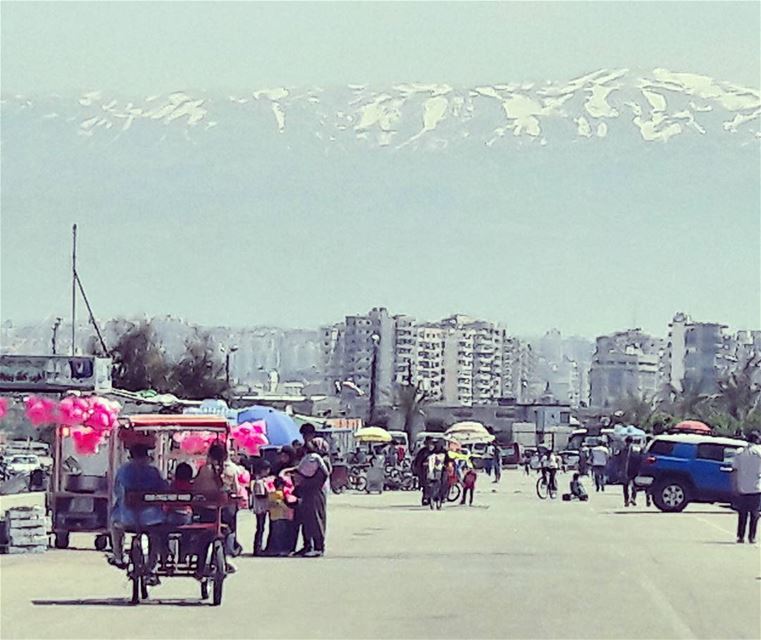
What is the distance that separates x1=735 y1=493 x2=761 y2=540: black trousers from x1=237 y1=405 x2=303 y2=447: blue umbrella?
42.1 feet

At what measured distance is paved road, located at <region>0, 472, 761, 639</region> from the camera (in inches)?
676

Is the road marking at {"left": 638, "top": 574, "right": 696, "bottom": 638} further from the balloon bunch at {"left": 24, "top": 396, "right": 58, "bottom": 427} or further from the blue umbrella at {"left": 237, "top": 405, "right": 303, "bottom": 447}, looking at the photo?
the blue umbrella at {"left": 237, "top": 405, "right": 303, "bottom": 447}

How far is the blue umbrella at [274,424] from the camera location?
41781 mm

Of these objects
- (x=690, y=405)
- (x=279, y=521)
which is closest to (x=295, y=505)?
(x=279, y=521)

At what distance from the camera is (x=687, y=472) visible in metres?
45.6

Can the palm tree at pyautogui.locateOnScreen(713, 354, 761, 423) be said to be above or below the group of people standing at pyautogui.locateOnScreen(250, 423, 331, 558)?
above

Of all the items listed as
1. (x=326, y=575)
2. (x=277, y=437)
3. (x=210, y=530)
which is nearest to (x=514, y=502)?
(x=277, y=437)

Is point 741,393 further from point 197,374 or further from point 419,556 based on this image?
point 419,556

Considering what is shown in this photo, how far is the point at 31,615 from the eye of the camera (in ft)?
59.1

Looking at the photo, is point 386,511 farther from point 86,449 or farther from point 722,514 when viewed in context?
point 86,449

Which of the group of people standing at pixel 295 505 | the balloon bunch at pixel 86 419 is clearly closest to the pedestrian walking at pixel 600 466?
the balloon bunch at pixel 86 419

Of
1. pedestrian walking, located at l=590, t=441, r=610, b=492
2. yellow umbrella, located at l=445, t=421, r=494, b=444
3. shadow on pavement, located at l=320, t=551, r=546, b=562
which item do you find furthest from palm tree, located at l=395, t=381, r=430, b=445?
shadow on pavement, located at l=320, t=551, r=546, b=562

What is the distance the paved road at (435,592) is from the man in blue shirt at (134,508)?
57 cm

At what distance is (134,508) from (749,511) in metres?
14.2
